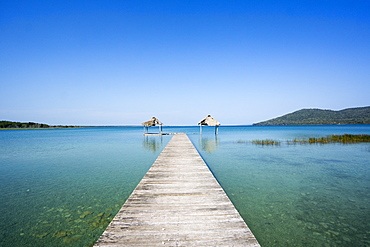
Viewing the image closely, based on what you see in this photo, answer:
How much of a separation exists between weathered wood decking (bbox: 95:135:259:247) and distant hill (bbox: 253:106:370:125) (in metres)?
122

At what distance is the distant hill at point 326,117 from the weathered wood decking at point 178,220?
12160 cm

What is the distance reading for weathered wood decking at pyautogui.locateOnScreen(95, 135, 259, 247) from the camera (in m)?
2.69

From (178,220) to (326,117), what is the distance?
141 meters

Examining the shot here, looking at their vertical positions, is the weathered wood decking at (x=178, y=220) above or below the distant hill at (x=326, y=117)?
below

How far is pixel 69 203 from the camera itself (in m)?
5.55

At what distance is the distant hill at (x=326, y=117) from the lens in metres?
97.9

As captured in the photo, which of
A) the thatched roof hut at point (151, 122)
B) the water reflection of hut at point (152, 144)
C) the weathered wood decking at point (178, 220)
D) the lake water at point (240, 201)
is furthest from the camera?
the thatched roof hut at point (151, 122)

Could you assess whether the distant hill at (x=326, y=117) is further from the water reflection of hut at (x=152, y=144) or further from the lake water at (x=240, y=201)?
the lake water at (x=240, y=201)

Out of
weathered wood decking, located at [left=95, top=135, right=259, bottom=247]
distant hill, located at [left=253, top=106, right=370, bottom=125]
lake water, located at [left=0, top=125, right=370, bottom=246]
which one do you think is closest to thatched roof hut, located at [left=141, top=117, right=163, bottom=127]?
lake water, located at [left=0, top=125, right=370, bottom=246]

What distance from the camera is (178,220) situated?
328 cm

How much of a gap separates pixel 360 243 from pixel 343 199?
2.52 meters

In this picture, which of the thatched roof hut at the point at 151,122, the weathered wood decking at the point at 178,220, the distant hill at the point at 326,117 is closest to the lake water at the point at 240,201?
the weathered wood decking at the point at 178,220

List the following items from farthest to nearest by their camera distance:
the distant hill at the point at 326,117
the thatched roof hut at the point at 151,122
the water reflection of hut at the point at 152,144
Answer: the distant hill at the point at 326,117, the thatched roof hut at the point at 151,122, the water reflection of hut at the point at 152,144

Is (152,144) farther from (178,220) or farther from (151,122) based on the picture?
(178,220)
